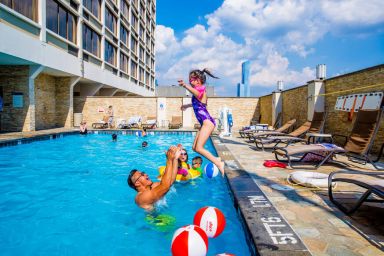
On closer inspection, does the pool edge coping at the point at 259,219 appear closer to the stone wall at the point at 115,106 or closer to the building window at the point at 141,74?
the stone wall at the point at 115,106

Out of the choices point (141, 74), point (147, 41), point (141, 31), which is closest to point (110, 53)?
point (141, 74)

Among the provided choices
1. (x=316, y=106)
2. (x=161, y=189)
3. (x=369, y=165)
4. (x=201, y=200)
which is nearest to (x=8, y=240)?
(x=161, y=189)

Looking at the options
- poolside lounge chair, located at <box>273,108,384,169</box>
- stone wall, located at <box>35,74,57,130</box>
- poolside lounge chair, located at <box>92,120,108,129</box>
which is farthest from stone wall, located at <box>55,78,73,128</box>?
poolside lounge chair, located at <box>273,108,384,169</box>

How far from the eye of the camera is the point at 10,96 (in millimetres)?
14414

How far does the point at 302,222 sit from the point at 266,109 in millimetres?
17061

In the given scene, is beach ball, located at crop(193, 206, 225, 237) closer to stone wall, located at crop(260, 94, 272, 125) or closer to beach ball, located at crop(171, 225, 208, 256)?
beach ball, located at crop(171, 225, 208, 256)

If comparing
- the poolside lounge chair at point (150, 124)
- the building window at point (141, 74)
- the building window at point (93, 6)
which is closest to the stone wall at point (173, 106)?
the poolside lounge chair at point (150, 124)

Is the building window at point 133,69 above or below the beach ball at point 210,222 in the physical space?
above

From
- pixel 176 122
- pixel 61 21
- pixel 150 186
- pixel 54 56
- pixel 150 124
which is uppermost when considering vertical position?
pixel 61 21

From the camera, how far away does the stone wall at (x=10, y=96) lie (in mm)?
14266

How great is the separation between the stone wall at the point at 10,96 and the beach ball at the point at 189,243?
1519 cm

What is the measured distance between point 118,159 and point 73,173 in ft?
6.65

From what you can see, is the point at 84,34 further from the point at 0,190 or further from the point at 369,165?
the point at 369,165

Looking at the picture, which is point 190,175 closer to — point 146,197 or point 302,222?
point 146,197
